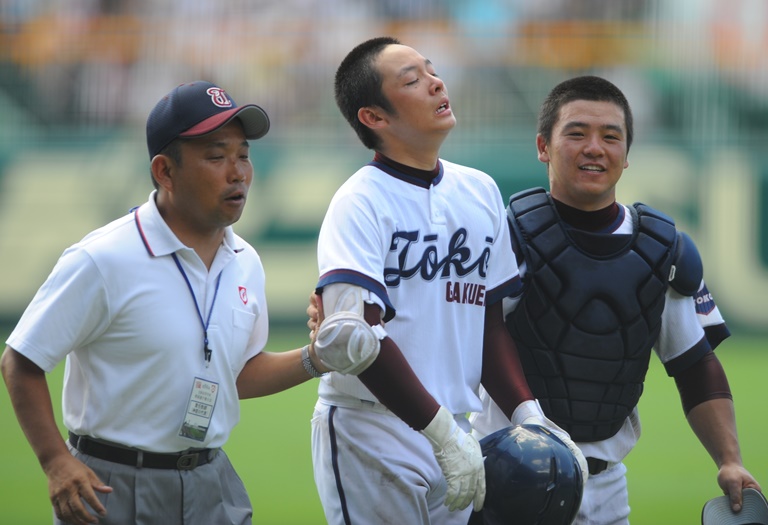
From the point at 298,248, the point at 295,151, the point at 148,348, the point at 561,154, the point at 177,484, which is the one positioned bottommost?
the point at 298,248

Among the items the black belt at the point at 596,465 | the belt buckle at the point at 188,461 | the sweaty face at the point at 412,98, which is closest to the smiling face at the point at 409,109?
the sweaty face at the point at 412,98

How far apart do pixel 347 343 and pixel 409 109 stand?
81cm

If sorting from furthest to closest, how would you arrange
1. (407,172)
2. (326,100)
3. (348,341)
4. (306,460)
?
(326,100) < (306,460) < (407,172) < (348,341)

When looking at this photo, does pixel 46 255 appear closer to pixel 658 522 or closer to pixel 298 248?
pixel 298 248

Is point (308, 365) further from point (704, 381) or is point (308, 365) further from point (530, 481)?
point (704, 381)

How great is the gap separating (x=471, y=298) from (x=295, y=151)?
1089cm

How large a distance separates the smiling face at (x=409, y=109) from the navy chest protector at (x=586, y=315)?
1.78 ft

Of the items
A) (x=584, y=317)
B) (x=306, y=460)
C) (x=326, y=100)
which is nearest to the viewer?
(x=584, y=317)

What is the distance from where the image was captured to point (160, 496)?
9.84 feet

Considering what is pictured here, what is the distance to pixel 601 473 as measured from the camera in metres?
3.59

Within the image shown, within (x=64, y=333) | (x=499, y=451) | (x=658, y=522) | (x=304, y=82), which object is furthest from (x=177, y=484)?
(x=304, y=82)

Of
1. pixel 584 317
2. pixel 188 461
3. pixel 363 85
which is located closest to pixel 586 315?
pixel 584 317

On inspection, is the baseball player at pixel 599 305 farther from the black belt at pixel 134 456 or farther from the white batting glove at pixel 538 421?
the black belt at pixel 134 456

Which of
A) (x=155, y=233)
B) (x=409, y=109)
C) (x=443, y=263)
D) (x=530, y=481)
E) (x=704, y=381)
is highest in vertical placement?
(x=409, y=109)
